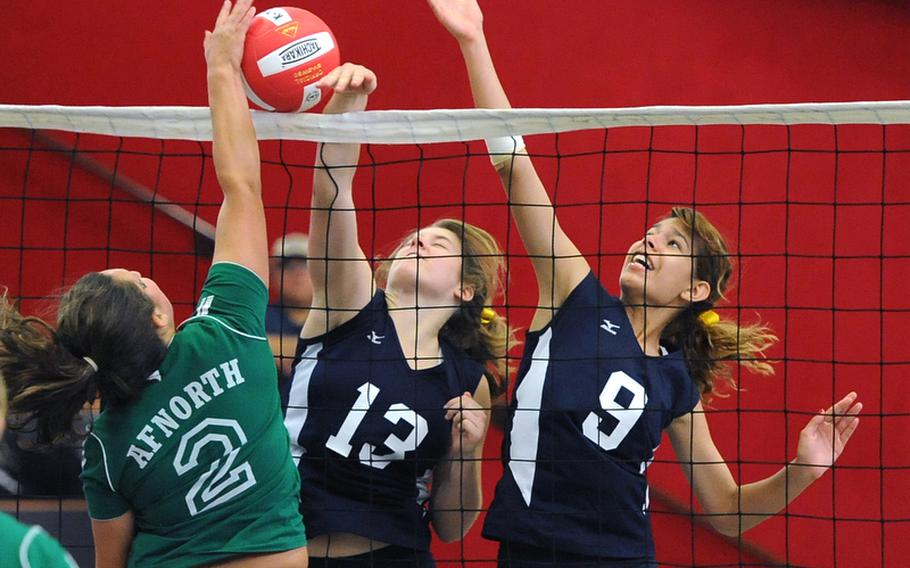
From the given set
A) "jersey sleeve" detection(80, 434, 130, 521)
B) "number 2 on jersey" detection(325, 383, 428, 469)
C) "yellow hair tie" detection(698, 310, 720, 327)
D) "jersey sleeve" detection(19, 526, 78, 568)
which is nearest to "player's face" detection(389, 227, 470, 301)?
"number 2 on jersey" detection(325, 383, 428, 469)

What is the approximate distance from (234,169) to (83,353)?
50cm

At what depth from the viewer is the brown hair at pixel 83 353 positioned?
2428mm

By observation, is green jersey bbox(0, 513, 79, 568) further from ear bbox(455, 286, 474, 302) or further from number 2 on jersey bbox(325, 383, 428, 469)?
ear bbox(455, 286, 474, 302)

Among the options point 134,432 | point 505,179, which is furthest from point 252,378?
point 505,179

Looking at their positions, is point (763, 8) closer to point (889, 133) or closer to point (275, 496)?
point (889, 133)

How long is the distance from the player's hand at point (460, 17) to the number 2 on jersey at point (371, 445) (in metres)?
0.96

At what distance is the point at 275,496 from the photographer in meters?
2.58

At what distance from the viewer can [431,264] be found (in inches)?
133

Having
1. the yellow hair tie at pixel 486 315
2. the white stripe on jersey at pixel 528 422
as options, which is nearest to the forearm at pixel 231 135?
the white stripe on jersey at pixel 528 422

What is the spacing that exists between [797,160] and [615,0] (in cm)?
101

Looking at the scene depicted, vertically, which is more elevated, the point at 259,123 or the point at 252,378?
the point at 259,123

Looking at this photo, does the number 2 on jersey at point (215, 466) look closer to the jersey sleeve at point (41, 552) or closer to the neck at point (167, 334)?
the neck at point (167, 334)

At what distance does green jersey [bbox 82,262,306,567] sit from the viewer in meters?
2.49

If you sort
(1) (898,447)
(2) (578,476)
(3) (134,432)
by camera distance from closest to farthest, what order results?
(3) (134,432)
(2) (578,476)
(1) (898,447)
